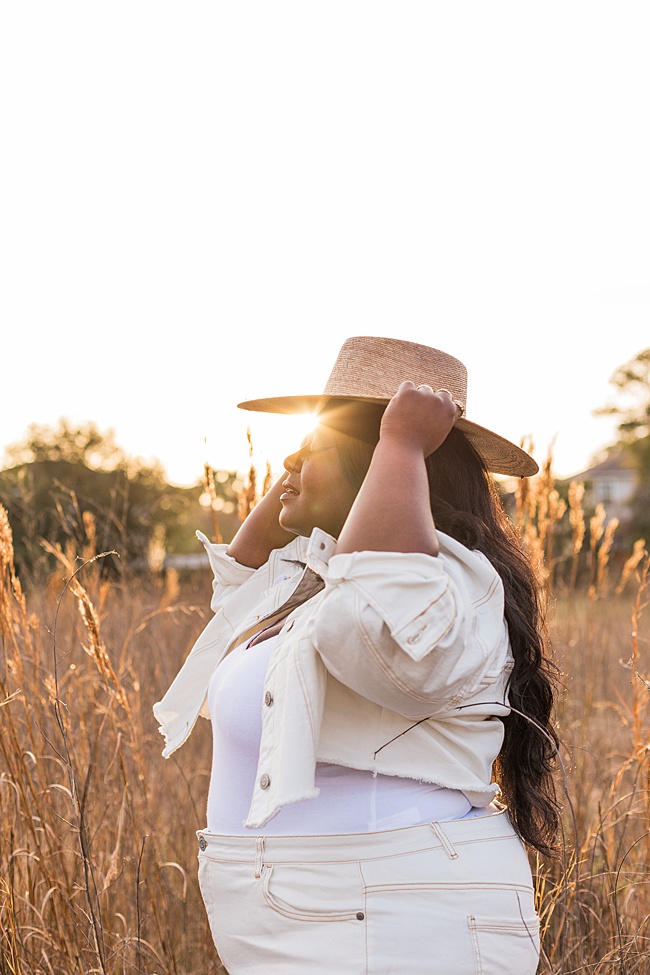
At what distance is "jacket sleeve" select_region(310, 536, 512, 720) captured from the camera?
134 centimetres

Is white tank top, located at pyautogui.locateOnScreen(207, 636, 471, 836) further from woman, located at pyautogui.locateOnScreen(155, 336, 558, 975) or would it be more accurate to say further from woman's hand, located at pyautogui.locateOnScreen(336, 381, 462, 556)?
woman's hand, located at pyautogui.locateOnScreen(336, 381, 462, 556)

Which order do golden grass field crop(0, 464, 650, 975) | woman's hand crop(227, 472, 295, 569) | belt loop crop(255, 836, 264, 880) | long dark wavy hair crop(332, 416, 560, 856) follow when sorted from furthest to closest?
1. woman's hand crop(227, 472, 295, 569)
2. golden grass field crop(0, 464, 650, 975)
3. long dark wavy hair crop(332, 416, 560, 856)
4. belt loop crop(255, 836, 264, 880)

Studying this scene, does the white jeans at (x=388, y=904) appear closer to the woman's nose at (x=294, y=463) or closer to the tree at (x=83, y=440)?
the woman's nose at (x=294, y=463)

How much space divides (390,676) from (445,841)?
32 cm

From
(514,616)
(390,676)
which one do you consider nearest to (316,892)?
(390,676)

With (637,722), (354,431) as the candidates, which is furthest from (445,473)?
(637,722)

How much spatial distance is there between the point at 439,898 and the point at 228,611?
0.95 meters

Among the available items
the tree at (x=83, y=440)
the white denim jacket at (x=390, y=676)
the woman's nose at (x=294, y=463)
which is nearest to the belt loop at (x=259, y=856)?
the white denim jacket at (x=390, y=676)

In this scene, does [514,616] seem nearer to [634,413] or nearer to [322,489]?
[322,489]

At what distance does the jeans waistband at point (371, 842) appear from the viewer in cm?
149

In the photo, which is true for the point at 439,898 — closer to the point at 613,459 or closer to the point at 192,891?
the point at 192,891

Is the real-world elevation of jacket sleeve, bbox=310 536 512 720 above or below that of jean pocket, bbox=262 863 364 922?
above

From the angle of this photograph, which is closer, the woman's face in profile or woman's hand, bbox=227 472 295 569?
the woman's face in profile

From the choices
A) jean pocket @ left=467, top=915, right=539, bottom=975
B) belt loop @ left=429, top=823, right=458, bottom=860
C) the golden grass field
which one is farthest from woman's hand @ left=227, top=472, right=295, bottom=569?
jean pocket @ left=467, top=915, right=539, bottom=975
